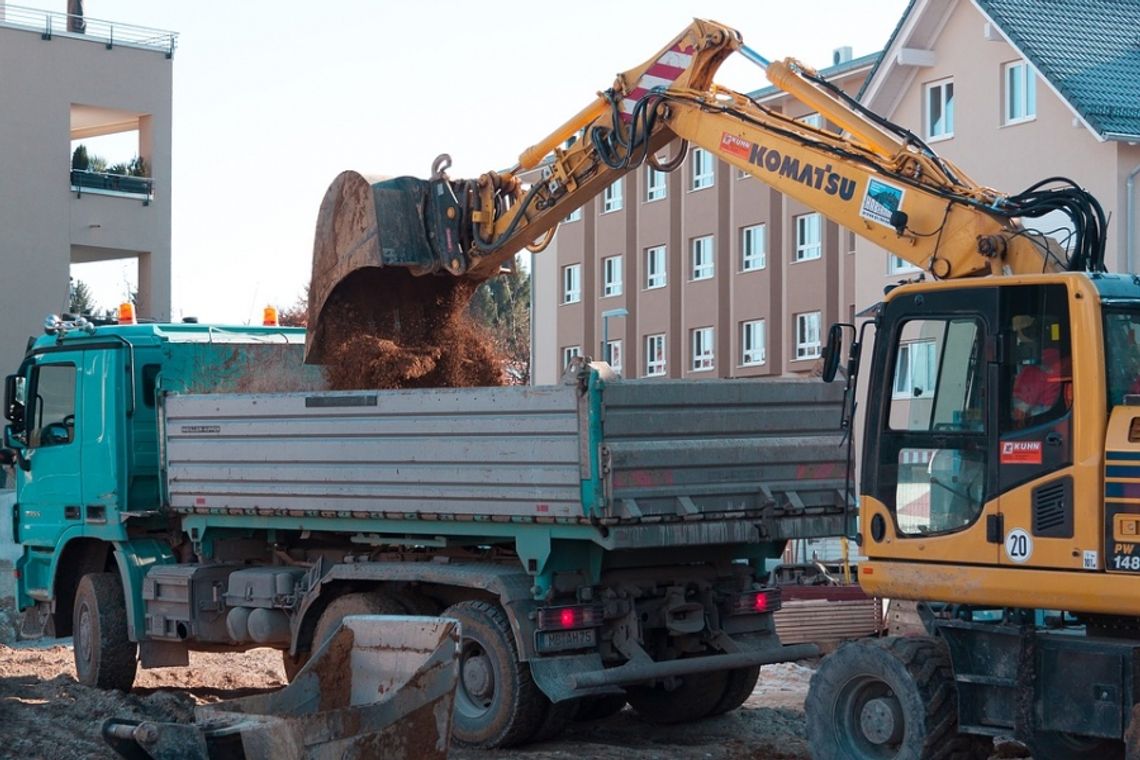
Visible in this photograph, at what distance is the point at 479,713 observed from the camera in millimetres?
11055

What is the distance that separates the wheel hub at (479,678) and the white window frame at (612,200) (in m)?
38.9

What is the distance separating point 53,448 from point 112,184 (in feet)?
80.0

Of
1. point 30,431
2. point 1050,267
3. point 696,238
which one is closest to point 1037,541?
point 1050,267

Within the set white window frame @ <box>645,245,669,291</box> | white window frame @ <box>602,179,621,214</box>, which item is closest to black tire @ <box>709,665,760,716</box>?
white window frame @ <box>645,245,669,291</box>

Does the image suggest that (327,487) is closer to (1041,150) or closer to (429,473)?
(429,473)

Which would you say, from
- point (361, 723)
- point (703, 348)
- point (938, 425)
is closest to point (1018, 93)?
point (703, 348)

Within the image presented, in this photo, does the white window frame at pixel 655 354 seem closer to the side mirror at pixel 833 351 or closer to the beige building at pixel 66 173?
the beige building at pixel 66 173

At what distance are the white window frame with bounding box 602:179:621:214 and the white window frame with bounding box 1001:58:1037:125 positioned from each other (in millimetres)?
18313

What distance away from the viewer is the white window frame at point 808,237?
42.2 m

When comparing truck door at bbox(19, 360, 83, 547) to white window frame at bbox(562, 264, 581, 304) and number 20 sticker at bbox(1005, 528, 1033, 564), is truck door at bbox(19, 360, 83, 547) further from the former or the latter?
white window frame at bbox(562, 264, 581, 304)

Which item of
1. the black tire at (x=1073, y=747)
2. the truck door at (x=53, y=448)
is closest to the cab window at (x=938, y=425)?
the black tire at (x=1073, y=747)

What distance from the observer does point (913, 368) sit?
367 inches

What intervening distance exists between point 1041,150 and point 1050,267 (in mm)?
23005

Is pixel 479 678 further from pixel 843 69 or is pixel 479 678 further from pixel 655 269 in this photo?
pixel 655 269
